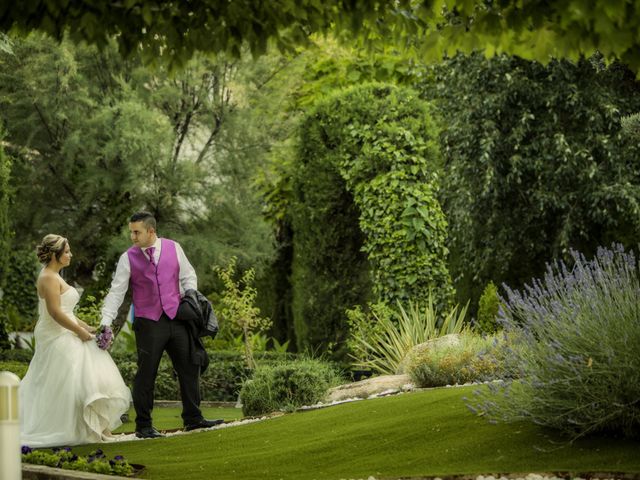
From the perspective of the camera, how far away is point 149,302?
9781 millimetres

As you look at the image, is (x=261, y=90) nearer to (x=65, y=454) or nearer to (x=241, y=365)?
(x=241, y=365)

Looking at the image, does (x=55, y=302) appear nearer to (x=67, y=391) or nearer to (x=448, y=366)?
(x=67, y=391)

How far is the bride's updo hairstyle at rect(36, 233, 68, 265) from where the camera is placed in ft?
31.4

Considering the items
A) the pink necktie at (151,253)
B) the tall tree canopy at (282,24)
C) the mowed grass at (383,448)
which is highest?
the tall tree canopy at (282,24)

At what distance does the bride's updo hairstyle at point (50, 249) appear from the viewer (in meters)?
9.57

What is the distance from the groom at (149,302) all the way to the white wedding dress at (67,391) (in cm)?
27

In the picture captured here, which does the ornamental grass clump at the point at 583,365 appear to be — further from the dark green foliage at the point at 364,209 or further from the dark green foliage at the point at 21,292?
the dark green foliage at the point at 21,292

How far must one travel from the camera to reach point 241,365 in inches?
617

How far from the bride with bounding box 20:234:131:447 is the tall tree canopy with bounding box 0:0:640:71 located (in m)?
4.29

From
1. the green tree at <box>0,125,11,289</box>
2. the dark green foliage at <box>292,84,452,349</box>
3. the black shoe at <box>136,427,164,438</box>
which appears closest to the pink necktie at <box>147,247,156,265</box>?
the black shoe at <box>136,427,164,438</box>

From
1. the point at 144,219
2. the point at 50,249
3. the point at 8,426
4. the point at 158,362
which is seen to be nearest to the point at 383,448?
the point at 158,362

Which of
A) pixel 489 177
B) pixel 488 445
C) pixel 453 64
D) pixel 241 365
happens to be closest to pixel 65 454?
pixel 488 445

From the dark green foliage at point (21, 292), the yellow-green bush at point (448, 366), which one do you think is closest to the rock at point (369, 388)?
the yellow-green bush at point (448, 366)

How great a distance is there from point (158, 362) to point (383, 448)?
10.3ft
